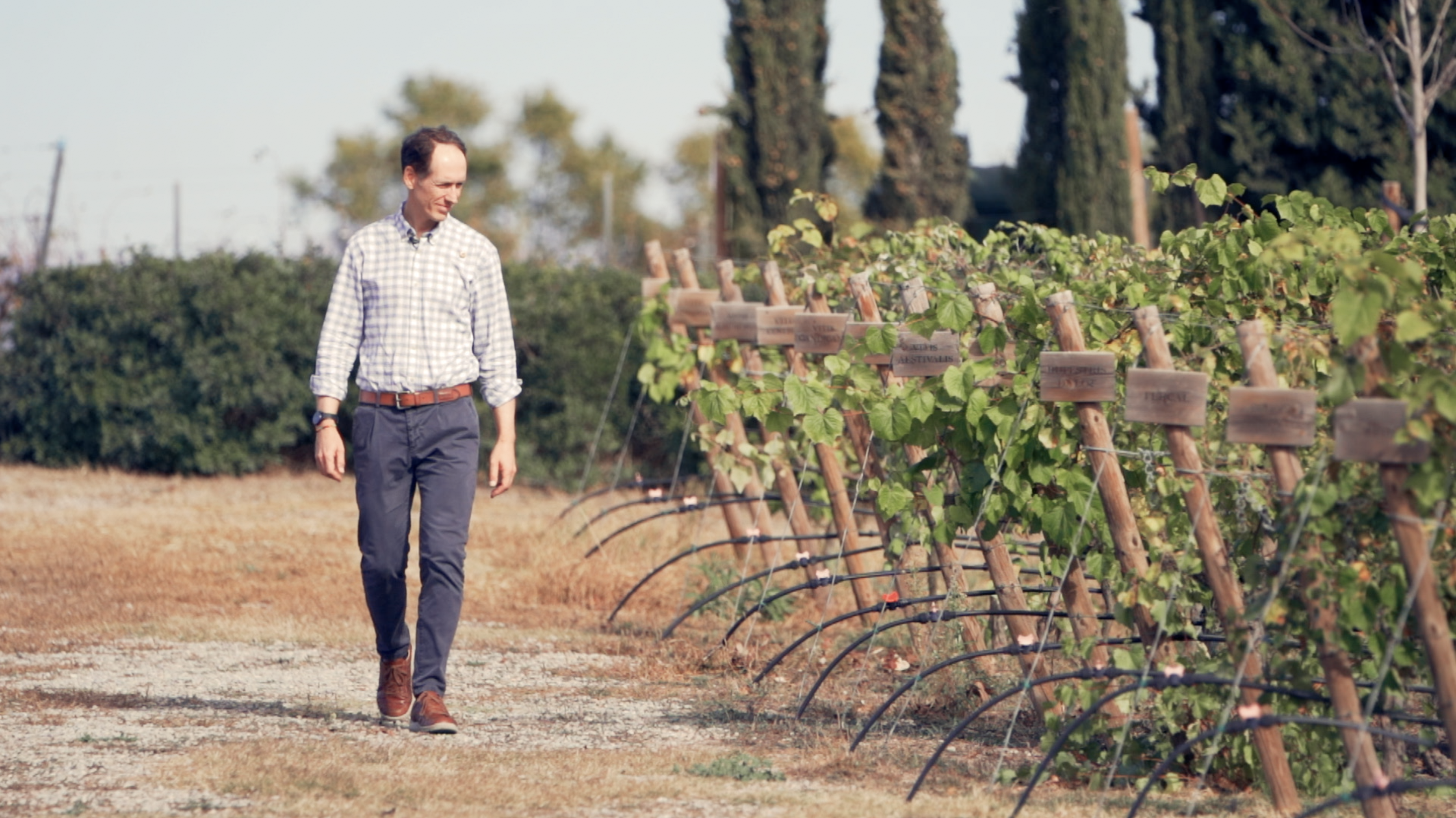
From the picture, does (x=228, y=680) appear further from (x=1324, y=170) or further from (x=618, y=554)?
(x=1324, y=170)

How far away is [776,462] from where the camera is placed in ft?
21.8

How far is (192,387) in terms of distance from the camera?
11.8 meters

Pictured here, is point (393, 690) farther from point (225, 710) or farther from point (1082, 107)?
point (1082, 107)

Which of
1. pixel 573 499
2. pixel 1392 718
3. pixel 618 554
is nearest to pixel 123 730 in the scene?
pixel 1392 718

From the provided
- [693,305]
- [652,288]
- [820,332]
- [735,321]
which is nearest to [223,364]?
[652,288]

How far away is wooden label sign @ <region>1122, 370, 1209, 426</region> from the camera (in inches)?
139

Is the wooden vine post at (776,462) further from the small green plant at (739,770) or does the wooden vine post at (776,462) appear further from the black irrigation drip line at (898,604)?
the small green plant at (739,770)

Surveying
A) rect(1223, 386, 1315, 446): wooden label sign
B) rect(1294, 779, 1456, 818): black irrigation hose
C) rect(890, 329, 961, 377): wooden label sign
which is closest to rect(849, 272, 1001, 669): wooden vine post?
rect(890, 329, 961, 377): wooden label sign

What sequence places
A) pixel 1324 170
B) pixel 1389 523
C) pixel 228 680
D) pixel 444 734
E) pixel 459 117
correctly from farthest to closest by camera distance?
pixel 459 117 < pixel 1324 170 < pixel 228 680 < pixel 444 734 < pixel 1389 523

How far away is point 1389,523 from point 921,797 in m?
1.31

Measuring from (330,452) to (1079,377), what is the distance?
6.83ft

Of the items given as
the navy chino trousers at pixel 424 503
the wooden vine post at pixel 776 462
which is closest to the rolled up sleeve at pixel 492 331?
the navy chino trousers at pixel 424 503

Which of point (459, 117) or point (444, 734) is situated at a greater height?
point (459, 117)

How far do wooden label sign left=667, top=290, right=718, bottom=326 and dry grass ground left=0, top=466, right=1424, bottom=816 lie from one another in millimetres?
1199
